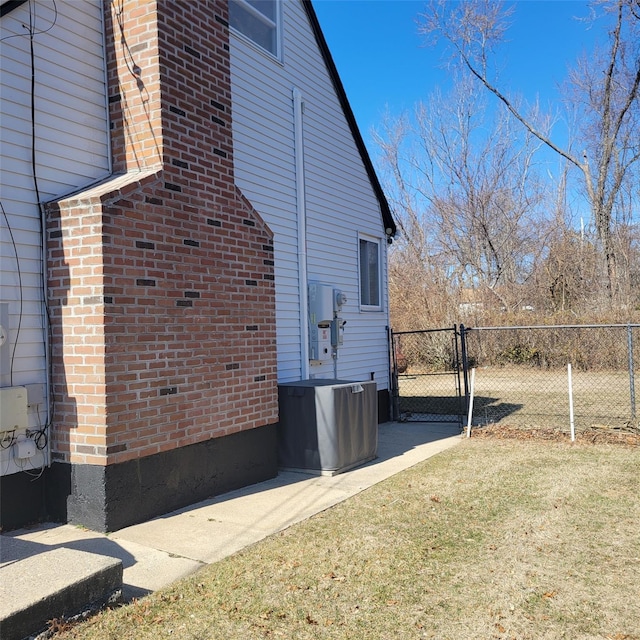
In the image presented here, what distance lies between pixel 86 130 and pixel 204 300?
67.7 inches

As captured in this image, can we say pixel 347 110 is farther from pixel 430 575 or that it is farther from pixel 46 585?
pixel 46 585

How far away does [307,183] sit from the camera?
27.6 ft

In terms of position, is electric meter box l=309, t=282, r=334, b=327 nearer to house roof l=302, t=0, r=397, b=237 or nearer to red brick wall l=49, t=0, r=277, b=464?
red brick wall l=49, t=0, r=277, b=464

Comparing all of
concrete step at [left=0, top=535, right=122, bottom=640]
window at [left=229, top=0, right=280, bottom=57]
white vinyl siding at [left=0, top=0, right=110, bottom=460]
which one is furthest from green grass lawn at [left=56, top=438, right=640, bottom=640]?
window at [left=229, top=0, right=280, bottom=57]

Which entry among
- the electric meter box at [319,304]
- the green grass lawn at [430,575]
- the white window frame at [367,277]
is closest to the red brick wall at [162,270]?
the green grass lawn at [430,575]

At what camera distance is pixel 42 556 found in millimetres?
3275

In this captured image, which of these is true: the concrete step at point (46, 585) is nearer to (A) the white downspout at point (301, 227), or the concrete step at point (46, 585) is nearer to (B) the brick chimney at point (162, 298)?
(B) the brick chimney at point (162, 298)

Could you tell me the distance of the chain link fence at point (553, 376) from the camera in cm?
979

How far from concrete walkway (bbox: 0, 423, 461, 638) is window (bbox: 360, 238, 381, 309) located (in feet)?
12.8

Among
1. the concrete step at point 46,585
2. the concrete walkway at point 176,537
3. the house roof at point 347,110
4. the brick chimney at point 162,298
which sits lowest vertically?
the concrete walkway at point 176,537

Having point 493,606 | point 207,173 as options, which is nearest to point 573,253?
point 207,173

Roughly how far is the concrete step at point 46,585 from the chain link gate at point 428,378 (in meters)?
6.71

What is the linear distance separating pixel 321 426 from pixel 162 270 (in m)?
2.45

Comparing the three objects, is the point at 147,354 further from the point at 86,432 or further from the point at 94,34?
the point at 94,34
